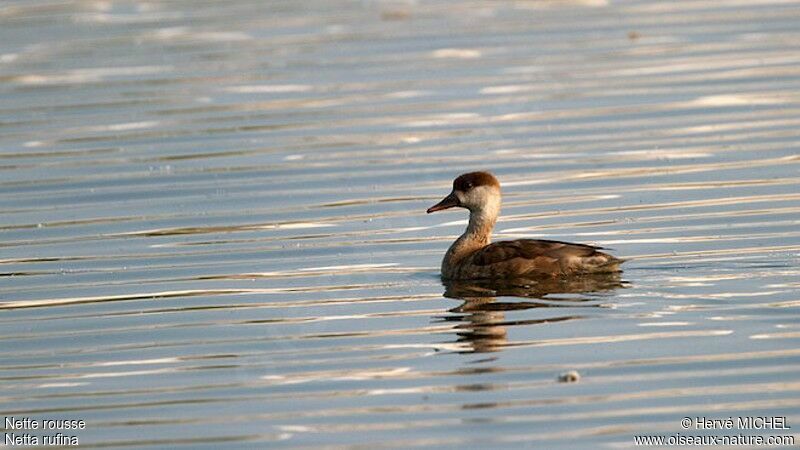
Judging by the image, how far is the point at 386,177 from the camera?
54.1 feet

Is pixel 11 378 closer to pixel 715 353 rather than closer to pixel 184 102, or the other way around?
pixel 715 353

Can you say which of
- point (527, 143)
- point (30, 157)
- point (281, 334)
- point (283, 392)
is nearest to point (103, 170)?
point (30, 157)

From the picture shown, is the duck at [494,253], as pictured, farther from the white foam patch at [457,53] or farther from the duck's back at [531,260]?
the white foam patch at [457,53]

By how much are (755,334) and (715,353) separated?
0.43 meters

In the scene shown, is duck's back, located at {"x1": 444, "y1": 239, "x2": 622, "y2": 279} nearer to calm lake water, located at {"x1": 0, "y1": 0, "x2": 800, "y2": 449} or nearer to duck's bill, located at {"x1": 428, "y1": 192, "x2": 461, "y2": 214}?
calm lake water, located at {"x1": 0, "y1": 0, "x2": 800, "y2": 449}

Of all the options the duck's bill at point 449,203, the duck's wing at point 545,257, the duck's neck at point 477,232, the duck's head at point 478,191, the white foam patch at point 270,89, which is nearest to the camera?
the duck's wing at point 545,257

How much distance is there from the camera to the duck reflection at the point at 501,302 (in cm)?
1067

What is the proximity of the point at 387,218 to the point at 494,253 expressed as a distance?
229 cm

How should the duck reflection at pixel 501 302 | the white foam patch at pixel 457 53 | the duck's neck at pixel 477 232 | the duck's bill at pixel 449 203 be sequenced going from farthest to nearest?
the white foam patch at pixel 457 53 < the duck's bill at pixel 449 203 < the duck's neck at pixel 477 232 < the duck reflection at pixel 501 302

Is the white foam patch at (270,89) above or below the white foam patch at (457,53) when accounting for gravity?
below

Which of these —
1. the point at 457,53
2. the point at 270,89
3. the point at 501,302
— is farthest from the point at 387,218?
the point at 457,53

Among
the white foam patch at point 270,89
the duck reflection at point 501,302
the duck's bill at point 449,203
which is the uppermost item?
the white foam patch at point 270,89

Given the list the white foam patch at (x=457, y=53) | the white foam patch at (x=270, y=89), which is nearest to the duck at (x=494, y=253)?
the white foam patch at (x=270, y=89)

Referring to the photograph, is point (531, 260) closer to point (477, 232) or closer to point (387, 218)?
point (477, 232)
